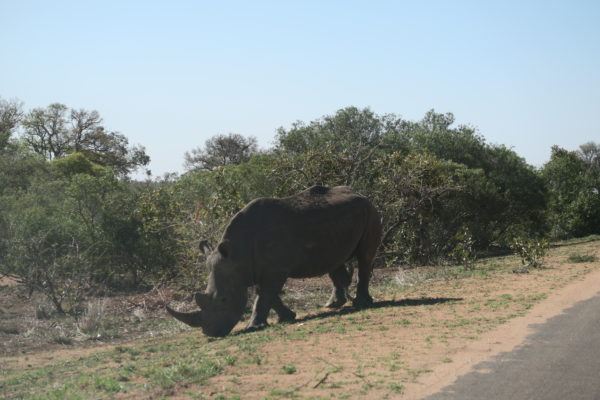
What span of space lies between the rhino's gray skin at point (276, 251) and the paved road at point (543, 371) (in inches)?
178

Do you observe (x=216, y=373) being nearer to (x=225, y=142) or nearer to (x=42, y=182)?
(x=42, y=182)

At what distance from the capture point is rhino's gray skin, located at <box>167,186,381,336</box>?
41.2 ft

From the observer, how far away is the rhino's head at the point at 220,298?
12367 mm

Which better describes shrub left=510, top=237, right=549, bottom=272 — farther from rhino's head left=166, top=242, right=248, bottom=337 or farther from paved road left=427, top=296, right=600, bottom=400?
rhino's head left=166, top=242, right=248, bottom=337

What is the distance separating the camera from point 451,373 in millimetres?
8227

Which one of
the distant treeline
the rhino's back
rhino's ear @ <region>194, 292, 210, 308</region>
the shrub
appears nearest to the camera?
rhino's ear @ <region>194, 292, 210, 308</region>

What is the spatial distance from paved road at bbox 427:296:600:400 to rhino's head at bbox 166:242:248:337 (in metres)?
5.02

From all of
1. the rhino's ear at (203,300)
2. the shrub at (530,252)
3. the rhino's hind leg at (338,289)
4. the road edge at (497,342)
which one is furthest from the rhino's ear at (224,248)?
the shrub at (530,252)

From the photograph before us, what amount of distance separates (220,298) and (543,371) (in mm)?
5982

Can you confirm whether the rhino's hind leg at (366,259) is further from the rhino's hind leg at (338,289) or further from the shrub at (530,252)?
the shrub at (530,252)

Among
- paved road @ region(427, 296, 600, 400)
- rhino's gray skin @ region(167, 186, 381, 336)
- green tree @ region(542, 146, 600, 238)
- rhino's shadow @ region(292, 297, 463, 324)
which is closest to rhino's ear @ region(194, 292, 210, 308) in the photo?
rhino's gray skin @ region(167, 186, 381, 336)

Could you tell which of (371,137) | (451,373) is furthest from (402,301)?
(371,137)

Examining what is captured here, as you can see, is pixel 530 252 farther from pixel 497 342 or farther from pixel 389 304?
pixel 497 342

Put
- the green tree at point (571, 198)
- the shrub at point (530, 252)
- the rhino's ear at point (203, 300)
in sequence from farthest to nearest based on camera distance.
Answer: the green tree at point (571, 198)
the shrub at point (530, 252)
the rhino's ear at point (203, 300)
